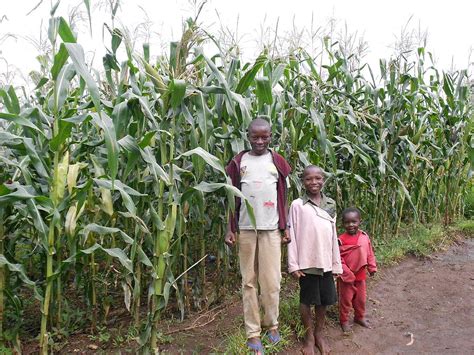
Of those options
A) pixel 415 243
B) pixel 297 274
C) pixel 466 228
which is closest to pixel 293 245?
pixel 297 274

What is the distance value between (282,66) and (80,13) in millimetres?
1531

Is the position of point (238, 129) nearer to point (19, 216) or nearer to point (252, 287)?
point (252, 287)

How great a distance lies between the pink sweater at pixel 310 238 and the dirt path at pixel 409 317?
68cm

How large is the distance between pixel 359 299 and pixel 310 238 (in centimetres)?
94

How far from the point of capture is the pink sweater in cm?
329

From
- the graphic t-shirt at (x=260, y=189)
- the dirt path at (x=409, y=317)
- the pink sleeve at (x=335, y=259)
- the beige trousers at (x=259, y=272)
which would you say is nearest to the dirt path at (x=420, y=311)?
the dirt path at (x=409, y=317)

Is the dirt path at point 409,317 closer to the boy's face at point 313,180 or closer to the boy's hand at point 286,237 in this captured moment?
the boy's hand at point 286,237

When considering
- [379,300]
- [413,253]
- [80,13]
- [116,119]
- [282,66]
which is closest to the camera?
[116,119]

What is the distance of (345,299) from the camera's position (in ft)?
12.3

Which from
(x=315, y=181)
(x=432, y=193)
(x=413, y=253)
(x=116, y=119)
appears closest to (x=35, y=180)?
(x=116, y=119)

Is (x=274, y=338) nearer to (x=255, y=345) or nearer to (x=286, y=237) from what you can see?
(x=255, y=345)

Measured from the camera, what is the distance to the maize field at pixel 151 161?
2639 mm

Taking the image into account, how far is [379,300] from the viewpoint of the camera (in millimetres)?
4426

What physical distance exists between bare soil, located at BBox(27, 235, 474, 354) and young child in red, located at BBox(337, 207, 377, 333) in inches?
8.9
